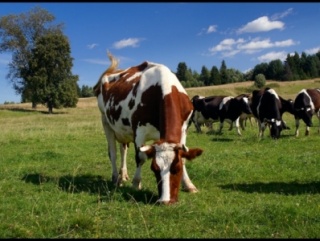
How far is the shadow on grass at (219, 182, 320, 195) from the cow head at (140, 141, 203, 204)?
2.11m

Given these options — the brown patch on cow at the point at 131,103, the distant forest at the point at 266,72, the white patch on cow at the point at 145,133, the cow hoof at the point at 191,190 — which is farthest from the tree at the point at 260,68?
the cow hoof at the point at 191,190

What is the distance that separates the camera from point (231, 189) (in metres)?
8.34

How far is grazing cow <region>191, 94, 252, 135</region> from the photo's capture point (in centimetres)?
2517

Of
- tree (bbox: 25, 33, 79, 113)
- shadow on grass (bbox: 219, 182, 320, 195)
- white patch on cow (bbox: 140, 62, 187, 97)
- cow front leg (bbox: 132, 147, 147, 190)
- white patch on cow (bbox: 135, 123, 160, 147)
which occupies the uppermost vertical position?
tree (bbox: 25, 33, 79, 113)

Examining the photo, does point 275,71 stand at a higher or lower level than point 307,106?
higher

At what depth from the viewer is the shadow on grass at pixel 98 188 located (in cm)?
716

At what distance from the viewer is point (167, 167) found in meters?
6.70

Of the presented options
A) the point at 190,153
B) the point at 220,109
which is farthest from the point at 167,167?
the point at 220,109

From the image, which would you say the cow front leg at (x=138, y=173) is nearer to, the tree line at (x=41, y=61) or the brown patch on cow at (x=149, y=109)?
the brown patch on cow at (x=149, y=109)

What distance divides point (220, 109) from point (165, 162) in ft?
64.8

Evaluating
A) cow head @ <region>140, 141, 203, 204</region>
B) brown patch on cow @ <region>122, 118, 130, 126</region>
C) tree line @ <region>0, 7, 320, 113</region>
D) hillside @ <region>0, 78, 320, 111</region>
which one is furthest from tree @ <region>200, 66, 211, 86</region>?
cow head @ <region>140, 141, 203, 204</region>

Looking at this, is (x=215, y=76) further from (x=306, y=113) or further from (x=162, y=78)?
(x=162, y=78)

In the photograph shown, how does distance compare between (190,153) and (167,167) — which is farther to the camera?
(190,153)

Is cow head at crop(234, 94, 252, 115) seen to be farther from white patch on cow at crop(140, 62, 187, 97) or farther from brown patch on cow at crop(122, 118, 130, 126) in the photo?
brown patch on cow at crop(122, 118, 130, 126)
